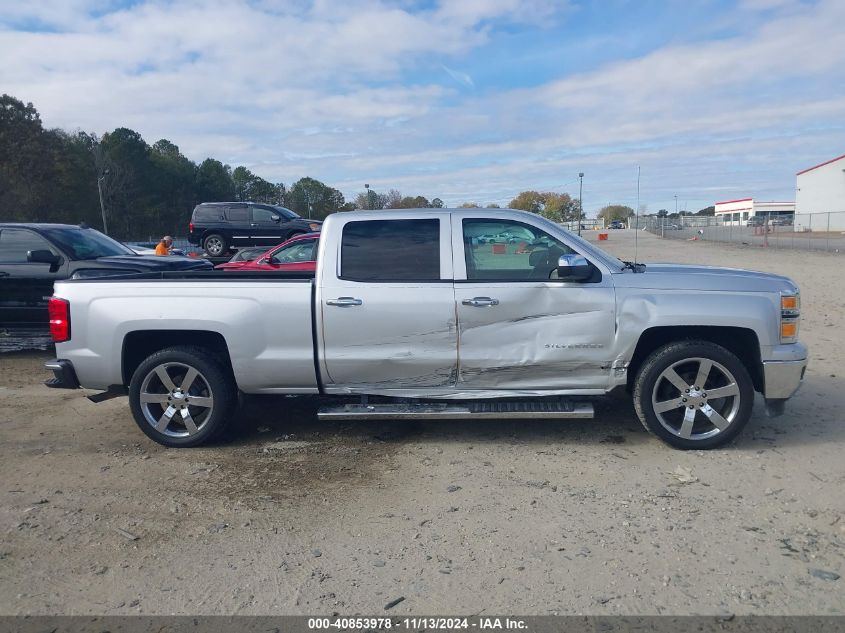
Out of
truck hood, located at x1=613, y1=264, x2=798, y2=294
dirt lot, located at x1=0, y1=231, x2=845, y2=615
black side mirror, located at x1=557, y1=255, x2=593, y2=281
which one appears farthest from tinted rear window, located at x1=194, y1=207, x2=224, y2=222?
truck hood, located at x1=613, y1=264, x2=798, y2=294

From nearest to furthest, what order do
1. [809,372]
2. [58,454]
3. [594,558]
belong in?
[594,558] → [58,454] → [809,372]

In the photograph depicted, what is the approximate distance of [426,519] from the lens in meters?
3.93

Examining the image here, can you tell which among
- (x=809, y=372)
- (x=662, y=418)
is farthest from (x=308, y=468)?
(x=809, y=372)

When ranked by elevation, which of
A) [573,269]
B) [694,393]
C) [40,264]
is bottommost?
[694,393]

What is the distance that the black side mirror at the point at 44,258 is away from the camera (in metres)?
8.29

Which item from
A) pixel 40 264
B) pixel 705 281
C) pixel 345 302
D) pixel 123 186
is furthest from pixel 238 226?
pixel 123 186

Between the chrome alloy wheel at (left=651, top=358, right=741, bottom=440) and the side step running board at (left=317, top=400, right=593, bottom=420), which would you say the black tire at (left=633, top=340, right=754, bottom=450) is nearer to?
the chrome alloy wheel at (left=651, top=358, right=741, bottom=440)

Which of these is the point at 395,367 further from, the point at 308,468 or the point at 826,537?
the point at 826,537

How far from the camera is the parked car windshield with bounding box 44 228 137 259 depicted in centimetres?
877

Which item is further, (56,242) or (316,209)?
(316,209)

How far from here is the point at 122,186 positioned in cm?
5206

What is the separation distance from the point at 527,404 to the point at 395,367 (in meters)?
1.07

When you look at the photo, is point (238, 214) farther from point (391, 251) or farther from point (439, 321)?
point (439, 321)

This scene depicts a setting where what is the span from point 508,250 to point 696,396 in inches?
70.0
